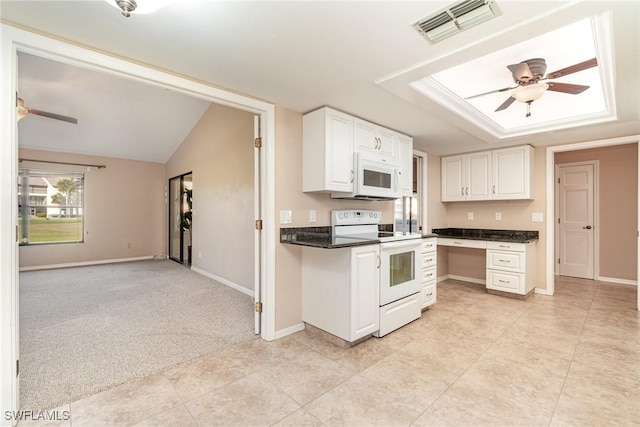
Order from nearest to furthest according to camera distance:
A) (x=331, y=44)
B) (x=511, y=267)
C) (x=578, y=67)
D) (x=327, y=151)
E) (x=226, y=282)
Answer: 1. (x=331, y=44)
2. (x=578, y=67)
3. (x=327, y=151)
4. (x=511, y=267)
5. (x=226, y=282)

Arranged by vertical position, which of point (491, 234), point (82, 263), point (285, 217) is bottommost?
point (82, 263)

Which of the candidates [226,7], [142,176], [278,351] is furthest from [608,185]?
[142,176]

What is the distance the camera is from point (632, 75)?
85.2 inches

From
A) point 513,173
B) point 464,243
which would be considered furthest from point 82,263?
point 513,173

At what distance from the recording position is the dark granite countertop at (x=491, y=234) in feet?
13.7

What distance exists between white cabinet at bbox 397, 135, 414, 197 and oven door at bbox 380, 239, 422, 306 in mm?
793

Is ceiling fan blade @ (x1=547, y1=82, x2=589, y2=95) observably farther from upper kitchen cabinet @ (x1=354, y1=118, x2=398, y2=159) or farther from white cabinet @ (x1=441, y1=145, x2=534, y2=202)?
white cabinet @ (x1=441, y1=145, x2=534, y2=202)

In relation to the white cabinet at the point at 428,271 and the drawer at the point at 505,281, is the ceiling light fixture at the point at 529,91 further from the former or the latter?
the drawer at the point at 505,281

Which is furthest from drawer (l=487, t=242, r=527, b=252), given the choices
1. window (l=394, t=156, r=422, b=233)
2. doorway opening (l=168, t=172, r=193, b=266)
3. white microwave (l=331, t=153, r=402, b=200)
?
doorway opening (l=168, t=172, r=193, b=266)

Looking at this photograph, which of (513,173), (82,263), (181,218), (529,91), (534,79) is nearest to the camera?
(534,79)

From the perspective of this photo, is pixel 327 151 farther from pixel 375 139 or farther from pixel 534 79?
pixel 534 79

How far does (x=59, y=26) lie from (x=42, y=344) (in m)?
2.56

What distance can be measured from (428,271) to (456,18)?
8.74ft

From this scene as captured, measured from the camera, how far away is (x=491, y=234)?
15.7ft
